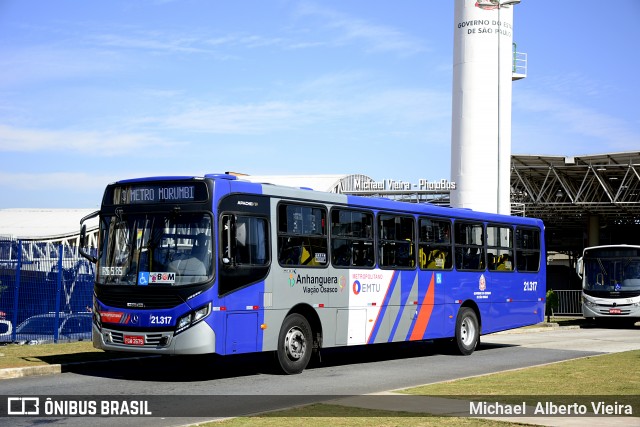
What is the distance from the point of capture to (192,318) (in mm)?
14227

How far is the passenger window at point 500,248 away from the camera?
21969 mm

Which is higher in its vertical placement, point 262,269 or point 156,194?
point 156,194

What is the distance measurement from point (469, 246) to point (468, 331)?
1.87 m

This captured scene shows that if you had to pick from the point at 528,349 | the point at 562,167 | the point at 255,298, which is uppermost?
the point at 562,167

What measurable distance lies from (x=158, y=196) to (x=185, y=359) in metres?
4.80

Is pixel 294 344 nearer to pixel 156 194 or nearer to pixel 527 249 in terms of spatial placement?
pixel 156 194

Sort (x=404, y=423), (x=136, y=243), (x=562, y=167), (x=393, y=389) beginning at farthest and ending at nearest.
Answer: (x=562, y=167), (x=136, y=243), (x=393, y=389), (x=404, y=423)

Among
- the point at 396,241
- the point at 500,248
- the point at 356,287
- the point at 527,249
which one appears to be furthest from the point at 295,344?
the point at 527,249

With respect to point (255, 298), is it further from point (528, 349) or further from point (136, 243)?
point (528, 349)

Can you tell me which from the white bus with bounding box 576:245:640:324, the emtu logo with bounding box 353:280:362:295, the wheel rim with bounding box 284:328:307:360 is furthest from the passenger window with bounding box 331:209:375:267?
the white bus with bounding box 576:245:640:324

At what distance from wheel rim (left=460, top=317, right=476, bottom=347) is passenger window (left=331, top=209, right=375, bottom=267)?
404cm

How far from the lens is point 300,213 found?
16.3m

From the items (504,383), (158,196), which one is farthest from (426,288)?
(158,196)

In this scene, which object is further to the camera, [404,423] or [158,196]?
[158,196]
